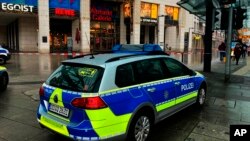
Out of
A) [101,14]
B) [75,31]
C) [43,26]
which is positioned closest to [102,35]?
[101,14]

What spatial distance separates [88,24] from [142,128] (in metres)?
31.7

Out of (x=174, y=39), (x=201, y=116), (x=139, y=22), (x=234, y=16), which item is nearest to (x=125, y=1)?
(x=139, y=22)

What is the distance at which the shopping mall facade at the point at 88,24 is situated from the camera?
1230 inches

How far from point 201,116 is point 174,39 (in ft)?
143

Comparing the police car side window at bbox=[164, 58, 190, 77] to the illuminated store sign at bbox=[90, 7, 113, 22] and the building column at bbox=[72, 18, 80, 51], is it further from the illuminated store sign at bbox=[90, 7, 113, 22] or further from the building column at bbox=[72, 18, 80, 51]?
the illuminated store sign at bbox=[90, 7, 113, 22]

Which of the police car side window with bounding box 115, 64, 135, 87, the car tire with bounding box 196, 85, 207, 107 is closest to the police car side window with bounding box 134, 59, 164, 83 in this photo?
the police car side window with bounding box 115, 64, 135, 87

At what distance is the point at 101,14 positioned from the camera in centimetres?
3794

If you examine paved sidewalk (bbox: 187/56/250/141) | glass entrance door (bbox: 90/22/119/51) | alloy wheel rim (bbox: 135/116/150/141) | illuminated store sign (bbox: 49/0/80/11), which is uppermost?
illuminated store sign (bbox: 49/0/80/11)

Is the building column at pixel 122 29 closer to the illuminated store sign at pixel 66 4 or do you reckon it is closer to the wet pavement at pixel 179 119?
the illuminated store sign at pixel 66 4

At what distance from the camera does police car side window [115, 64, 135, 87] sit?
3884mm

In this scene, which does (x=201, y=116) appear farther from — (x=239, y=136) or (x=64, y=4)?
(x=64, y=4)

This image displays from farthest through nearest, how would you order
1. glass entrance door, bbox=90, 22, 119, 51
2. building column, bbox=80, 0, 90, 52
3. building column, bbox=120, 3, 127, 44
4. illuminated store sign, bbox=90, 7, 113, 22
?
building column, bbox=120, 3, 127, 44 → glass entrance door, bbox=90, 22, 119, 51 → illuminated store sign, bbox=90, 7, 113, 22 → building column, bbox=80, 0, 90, 52

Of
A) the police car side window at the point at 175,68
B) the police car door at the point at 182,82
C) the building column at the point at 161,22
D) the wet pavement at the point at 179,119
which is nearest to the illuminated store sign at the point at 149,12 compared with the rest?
the building column at the point at 161,22

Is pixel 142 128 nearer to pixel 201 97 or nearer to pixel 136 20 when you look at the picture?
pixel 201 97
